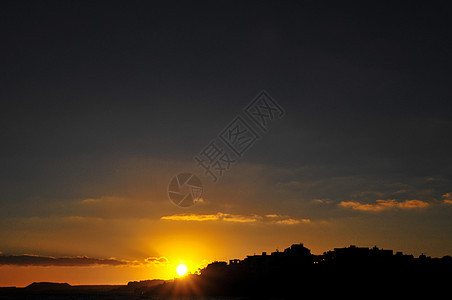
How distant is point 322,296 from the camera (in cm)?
16888

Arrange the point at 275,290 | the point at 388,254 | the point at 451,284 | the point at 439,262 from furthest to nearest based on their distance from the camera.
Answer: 1. the point at 275,290
2. the point at 388,254
3. the point at 439,262
4. the point at 451,284

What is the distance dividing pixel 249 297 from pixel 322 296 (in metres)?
37.8

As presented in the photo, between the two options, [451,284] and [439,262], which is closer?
[451,284]

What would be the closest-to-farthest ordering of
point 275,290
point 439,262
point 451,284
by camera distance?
point 451,284, point 439,262, point 275,290

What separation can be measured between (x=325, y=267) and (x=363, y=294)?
3151cm

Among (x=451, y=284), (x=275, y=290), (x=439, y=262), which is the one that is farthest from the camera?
(x=275, y=290)

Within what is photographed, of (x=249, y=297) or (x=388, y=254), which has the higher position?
(x=388, y=254)

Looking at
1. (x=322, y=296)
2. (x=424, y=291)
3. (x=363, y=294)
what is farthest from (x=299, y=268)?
(x=424, y=291)

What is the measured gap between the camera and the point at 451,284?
503 ft

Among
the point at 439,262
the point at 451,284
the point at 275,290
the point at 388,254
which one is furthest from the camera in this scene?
the point at 275,290

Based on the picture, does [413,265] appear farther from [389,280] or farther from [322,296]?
[322,296]

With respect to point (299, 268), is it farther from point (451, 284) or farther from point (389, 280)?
point (451, 284)

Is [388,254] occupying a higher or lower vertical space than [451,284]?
higher

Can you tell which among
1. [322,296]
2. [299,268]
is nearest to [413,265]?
[322,296]
